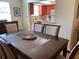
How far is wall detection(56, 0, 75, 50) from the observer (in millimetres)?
2922

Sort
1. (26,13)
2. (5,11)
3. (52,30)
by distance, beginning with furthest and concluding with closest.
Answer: (26,13) < (5,11) < (52,30)

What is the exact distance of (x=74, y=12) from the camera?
292cm

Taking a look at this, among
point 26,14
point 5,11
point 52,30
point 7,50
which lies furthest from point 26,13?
point 7,50

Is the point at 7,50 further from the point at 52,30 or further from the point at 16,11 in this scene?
the point at 16,11

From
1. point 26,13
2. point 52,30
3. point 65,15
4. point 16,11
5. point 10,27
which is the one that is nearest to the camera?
point 52,30

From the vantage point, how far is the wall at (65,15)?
2.92 m

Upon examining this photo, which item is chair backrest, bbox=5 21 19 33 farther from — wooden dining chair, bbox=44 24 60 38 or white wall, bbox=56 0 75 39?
white wall, bbox=56 0 75 39

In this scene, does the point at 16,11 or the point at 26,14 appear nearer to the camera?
the point at 26,14

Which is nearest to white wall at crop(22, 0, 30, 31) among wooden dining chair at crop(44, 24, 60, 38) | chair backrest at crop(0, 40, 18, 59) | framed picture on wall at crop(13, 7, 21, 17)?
framed picture on wall at crop(13, 7, 21, 17)

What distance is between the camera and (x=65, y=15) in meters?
3.11

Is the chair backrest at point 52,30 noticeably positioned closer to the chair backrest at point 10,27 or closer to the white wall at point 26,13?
the chair backrest at point 10,27

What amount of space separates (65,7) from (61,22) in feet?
1.84

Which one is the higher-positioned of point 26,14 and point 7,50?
point 26,14

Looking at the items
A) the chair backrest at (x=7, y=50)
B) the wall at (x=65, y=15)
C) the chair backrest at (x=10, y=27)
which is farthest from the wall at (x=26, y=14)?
the chair backrest at (x=7, y=50)
